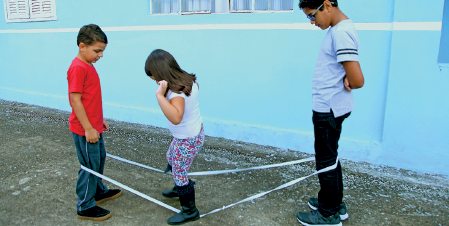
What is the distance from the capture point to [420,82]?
11.3 feet

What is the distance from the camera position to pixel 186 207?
2529 millimetres

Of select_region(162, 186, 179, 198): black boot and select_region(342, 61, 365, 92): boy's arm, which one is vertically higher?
select_region(342, 61, 365, 92): boy's arm

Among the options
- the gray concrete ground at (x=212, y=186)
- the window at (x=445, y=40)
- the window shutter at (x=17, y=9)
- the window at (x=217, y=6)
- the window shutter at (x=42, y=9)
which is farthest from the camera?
the window shutter at (x=17, y=9)

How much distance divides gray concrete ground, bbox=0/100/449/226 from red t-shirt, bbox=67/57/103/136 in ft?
2.50

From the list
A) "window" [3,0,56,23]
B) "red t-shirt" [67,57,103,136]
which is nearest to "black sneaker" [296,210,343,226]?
"red t-shirt" [67,57,103,136]

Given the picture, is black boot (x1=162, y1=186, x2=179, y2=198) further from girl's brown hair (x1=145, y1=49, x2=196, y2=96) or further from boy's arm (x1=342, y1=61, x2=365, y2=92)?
boy's arm (x1=342, y1=61, x2=365, y2=92)

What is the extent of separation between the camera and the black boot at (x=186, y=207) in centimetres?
246

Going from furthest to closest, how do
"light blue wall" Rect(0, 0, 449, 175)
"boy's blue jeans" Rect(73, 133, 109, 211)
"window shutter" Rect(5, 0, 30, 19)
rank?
"window shutter" Rect(5, 0, 30, 19), "light blue wall" Rect(0, 0, 449, 175), "boy's blue jeans" Rect(73, 133, 109, 211)

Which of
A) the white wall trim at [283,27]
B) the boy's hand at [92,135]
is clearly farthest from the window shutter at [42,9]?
the boy's hand at [92,135]

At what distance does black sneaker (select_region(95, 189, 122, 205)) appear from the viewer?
2883 millimetres

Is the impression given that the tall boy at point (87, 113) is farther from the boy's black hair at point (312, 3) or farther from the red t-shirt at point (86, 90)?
the boy's black hair at point (312, 3)

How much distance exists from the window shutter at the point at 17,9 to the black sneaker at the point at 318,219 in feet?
22.1

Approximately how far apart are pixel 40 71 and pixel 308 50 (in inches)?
214

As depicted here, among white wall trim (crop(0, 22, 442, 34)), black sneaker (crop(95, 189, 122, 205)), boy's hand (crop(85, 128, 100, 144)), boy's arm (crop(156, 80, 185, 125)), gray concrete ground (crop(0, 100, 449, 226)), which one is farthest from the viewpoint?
white wall trim (crop(0, 22, 442, 34))
